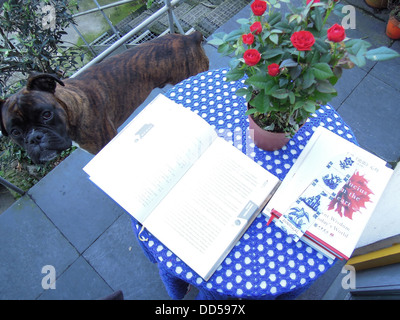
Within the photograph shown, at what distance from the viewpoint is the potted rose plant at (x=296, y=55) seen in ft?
3.09

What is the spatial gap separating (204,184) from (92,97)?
1.38 m

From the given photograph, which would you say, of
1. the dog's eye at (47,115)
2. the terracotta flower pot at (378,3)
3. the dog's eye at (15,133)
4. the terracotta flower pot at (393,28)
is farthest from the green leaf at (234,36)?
the terracotta flower pot at (378,3)

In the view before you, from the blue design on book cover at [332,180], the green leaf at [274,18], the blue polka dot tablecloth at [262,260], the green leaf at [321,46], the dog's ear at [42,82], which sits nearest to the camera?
the green leaf at [321,46]

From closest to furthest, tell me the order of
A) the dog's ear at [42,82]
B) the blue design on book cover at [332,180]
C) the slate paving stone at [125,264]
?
the blue design on book cover at [332,180] → the dog's ear at [42,82] → the slate paving stone at [125,264]

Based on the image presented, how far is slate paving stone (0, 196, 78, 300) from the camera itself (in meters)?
2.31

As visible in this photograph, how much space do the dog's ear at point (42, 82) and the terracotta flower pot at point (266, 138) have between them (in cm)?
129

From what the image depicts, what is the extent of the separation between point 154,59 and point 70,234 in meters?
1.76

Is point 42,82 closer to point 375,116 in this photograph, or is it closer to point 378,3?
point 375,116

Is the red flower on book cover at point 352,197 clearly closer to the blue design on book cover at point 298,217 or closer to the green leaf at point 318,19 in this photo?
the blue design on book cover at point 298,217


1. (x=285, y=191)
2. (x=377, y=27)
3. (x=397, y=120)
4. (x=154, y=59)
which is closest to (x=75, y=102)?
(x=154, y=59)

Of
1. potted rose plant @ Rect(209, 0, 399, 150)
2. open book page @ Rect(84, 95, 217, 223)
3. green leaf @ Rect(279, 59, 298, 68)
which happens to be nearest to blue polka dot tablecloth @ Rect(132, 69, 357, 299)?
open book page @ Rect(84, 95, 217, 223)

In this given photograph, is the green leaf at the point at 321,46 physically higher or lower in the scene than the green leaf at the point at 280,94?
higher

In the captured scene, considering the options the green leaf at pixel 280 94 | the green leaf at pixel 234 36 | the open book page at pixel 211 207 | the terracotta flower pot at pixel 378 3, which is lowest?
the terracotta flower pot at pixel 378 3
